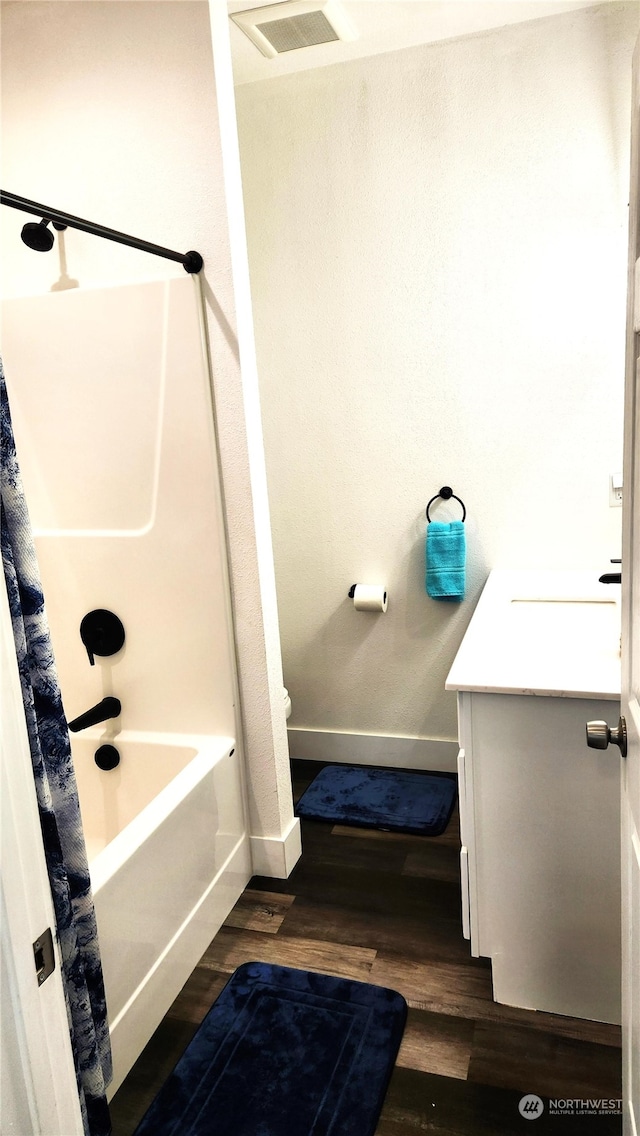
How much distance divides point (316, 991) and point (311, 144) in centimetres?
269

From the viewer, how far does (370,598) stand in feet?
9.65

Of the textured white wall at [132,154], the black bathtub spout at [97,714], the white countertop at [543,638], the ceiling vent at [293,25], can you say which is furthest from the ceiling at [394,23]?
the black bathtub spout at [97,714]

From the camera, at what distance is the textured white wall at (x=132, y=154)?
204 centimetres

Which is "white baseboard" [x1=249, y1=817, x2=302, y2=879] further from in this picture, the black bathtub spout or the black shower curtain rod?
the black shower curtain rod

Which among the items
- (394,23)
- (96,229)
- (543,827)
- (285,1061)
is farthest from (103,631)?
(394,23)

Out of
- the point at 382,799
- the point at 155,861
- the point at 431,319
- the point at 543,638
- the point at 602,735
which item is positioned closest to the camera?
the point at 602,735

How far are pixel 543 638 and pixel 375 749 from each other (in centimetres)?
124

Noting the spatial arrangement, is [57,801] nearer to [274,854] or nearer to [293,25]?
[274,854]

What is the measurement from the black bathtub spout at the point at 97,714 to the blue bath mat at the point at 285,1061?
81 centimetres

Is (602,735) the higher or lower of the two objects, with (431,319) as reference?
lower

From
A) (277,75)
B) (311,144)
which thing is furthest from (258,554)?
(277,75)

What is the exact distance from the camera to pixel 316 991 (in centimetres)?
198

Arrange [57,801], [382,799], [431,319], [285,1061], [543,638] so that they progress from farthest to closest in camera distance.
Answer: [382,799], [431,319], [543,638], [285,1061], [57,801]

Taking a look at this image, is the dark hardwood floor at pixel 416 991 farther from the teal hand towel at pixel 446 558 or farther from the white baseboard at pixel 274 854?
the teal hand towel at pixel 446 558
